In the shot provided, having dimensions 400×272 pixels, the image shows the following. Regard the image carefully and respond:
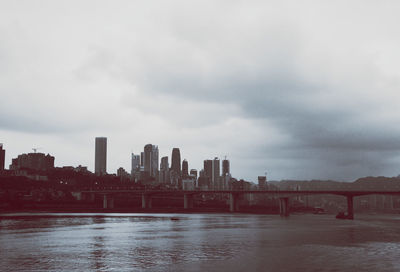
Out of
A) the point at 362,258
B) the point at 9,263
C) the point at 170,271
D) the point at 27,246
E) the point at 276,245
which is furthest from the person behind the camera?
the point at 276,245

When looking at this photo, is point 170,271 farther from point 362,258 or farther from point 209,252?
point 362,258

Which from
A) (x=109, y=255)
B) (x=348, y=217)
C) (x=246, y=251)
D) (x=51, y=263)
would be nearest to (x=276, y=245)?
(x=246, y=251)

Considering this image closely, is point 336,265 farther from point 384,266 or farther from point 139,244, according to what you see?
point 139,244

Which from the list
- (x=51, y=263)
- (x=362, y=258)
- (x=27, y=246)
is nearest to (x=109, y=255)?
(x=51, y=263)

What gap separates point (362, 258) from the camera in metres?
47.5

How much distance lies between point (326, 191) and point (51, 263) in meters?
166

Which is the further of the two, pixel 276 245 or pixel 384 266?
pixel 276 245

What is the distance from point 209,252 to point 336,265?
50.7 feet

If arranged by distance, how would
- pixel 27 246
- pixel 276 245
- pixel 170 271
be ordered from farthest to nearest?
1. pixel 276 245
2. pixel 27 246
3. pixel 170 271

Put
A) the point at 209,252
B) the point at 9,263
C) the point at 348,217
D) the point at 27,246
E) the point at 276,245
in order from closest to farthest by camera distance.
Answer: the point at 9,263 → the point at 209,252 → the point at 27,246 → the point at 276,245 → the point at 348,217

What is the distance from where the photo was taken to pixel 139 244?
2388 inches

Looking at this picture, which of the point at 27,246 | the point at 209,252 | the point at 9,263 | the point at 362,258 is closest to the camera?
the point at 9,263

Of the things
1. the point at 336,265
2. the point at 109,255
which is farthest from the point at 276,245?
the point at 109,255

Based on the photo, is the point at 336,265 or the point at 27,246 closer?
the point at 336,265
